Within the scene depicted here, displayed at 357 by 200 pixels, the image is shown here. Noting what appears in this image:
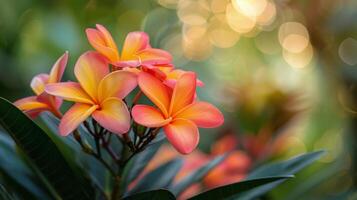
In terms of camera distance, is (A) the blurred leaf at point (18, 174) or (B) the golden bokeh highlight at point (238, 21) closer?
(A) the blurred leaf at point (18, 174)

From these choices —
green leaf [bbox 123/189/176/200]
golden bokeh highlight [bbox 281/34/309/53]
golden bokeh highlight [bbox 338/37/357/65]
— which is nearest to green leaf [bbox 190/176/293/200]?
green leaf [bbox 123/189/176/200]

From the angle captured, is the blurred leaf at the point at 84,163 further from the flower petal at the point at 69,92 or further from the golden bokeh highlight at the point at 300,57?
the golden bokeh highlight at the point at 300,57

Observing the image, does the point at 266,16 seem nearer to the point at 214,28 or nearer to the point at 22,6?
the point at 214,28

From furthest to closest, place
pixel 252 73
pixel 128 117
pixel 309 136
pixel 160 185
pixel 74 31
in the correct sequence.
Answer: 1. pixel 252 73
2. pixel 74 31
3. pixel 309 136
4. pixel 160 185
5. pixel 128 117

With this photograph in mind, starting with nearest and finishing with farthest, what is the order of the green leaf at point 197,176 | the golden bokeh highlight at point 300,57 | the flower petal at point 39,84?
the flower petal at point 39,84 < the green leaf at point 197,176 < the golden bokeh highlight at point 300,57

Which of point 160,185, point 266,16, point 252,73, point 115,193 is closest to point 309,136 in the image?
point 252,73

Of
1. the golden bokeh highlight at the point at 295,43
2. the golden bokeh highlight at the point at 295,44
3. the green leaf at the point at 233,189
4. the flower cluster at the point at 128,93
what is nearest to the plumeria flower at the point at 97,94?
the flower cluster at the point at 128,93

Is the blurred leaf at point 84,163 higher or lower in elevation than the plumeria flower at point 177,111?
lower

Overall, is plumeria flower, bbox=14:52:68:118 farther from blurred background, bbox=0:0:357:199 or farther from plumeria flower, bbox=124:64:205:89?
blurred background, bbox=0:0:357:199

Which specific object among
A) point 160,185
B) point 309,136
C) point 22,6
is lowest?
point 309,136
